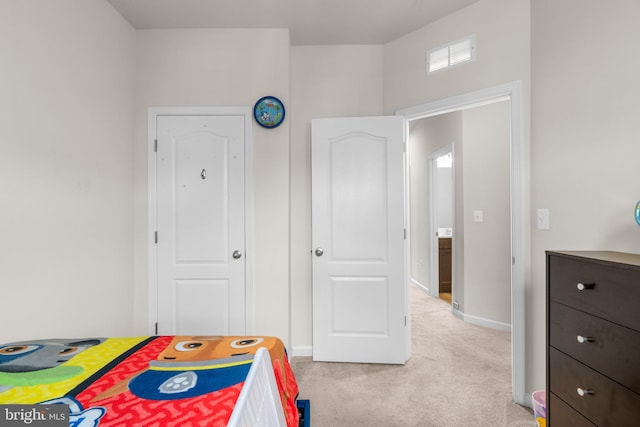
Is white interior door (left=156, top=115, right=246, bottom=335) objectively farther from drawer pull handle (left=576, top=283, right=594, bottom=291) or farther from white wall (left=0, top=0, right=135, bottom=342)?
drawer pull handle (left=576, top=283, right=594, bottom=291)

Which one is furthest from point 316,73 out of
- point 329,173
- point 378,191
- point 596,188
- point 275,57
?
point 596,188

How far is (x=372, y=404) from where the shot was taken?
6.52ft

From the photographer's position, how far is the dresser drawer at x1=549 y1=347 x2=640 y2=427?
1070mm

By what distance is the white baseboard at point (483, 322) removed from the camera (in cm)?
327

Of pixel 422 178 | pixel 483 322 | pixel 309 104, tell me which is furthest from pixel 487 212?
pixel 309 104

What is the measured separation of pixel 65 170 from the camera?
1.78 metres

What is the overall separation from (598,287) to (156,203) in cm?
277

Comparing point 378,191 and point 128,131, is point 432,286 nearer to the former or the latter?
point 378,191

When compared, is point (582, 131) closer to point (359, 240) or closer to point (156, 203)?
point (359, 240)

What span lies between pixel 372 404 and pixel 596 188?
5.91 feet

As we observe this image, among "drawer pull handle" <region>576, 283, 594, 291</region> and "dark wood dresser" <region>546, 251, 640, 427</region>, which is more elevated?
"drawer pull handle" <region>576, 283, 594, 291</region>

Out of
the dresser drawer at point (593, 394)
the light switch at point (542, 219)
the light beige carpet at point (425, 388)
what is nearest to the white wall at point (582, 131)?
the light switch at point (542, 219)

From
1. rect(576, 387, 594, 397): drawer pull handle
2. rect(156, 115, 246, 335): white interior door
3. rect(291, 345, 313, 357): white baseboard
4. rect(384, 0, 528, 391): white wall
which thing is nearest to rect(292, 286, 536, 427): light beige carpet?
rect(291, 345, 313, 357): white baseboard

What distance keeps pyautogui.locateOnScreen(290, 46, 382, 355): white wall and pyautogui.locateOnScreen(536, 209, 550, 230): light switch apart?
1.50 metres
